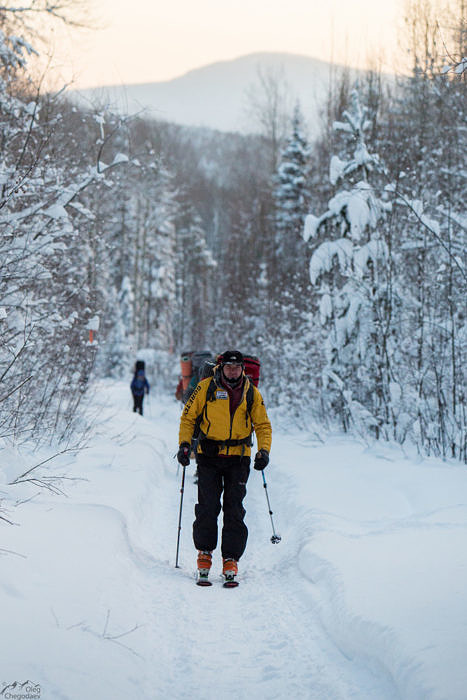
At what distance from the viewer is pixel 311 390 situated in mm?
13758

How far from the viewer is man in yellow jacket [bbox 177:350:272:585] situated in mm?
5539

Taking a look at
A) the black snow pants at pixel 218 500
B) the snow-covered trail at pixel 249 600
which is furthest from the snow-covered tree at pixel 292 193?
the black snow pants at pixel 218 500

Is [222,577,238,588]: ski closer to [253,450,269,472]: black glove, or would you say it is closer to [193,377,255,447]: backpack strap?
[253,450,269,472]: black glove

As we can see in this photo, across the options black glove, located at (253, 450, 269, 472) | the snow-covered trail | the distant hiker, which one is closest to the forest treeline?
the snow-covered trail

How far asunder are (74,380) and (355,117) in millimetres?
6878

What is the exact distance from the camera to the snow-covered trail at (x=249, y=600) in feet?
10.5

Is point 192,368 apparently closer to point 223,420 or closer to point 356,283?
point 356,283

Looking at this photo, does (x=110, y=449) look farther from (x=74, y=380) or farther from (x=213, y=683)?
(x=213, y=683)

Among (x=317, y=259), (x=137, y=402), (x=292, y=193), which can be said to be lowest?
(x=137, y=402)

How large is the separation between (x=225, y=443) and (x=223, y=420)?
0.76ft

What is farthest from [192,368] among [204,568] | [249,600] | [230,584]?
[249,600]

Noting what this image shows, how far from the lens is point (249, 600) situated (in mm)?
4785

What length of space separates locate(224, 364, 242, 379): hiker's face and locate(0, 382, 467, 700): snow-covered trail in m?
1.76

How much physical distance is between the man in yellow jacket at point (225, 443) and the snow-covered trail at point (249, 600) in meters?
0.43
